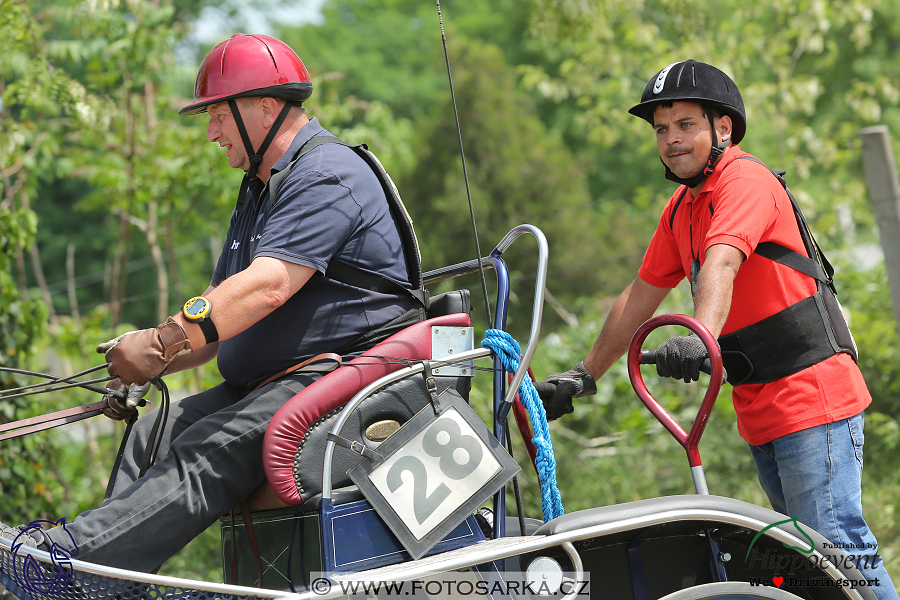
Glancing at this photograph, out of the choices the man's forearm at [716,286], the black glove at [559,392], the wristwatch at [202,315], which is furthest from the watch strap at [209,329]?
the man's forearm at [716,286]

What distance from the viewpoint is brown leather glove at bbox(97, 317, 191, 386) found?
2.02 m

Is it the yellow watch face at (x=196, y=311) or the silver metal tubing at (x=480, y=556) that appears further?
the yellow watch face at (x=196, y=311)

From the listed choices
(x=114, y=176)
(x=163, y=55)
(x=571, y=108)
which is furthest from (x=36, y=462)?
(x=571, y=108)

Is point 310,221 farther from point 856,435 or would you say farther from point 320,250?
point 856,435

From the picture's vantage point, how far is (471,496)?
210 cm

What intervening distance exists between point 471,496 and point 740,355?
3.23ft

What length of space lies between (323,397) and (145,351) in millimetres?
477

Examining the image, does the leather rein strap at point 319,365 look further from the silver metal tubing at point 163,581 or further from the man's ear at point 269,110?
the man's ear at point 269,110

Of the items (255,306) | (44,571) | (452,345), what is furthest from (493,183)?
(44,571)

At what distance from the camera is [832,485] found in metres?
2.30

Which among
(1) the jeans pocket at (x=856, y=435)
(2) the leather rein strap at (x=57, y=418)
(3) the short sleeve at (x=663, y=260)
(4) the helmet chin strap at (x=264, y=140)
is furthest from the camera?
(3) the short sleeve at (x=663, y=260)

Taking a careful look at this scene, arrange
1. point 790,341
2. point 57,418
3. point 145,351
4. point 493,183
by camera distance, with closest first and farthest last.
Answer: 1. point 145,351
2. point 57,418
3. point 790,341
4. point 493,183

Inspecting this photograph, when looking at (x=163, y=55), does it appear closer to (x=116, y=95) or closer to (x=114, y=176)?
(x=116, y=95)

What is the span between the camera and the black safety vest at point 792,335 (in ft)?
7.78
